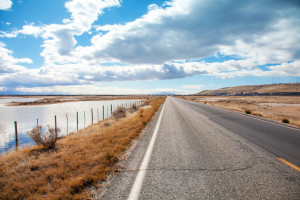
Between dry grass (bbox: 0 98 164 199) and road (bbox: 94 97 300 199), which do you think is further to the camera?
dry grass (bbox: 0 98 164 199)

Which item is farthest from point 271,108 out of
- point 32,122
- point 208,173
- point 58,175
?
point 32,122

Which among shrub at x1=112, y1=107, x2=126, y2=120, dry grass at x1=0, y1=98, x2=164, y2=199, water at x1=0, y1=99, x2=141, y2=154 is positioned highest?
dry grass at x1=0, y1=98, x2=164, y2=199

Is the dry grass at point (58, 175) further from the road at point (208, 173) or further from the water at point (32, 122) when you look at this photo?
the water at point (32, 122)

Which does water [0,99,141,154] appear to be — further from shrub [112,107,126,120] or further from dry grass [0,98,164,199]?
dry grass [0,98,164,199]

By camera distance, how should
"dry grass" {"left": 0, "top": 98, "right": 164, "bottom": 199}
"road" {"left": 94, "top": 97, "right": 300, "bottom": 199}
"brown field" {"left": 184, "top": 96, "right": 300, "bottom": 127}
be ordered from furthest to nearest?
"brown field" {"left": 184, "top": 96, "right": 300, "bottom": 127}, "dry grass" {"left": 0, "top": 98, "right": 164, "bottom": 199}, "road" {"left": 94, "top": 97, "right": 300, "bottom": 199}

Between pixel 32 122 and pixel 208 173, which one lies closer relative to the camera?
pixel 208 173

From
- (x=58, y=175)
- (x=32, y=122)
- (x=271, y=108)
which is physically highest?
(x=58, y=175)

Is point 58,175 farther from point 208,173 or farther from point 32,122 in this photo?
point 32,122

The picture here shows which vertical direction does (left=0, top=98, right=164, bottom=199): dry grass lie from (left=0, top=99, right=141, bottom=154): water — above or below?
above

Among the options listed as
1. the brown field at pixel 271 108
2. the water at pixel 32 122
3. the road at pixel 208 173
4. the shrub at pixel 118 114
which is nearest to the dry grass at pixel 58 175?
the road at pixel 208 173

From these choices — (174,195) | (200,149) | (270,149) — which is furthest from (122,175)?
(270,149)

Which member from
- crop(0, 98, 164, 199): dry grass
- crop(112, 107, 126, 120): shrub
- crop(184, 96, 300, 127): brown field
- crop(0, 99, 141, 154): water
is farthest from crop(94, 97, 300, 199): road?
crop(112, 107, 126, 120): shrub

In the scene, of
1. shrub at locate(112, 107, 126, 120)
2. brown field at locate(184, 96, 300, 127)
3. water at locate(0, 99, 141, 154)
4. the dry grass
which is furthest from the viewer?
shrub at locate(112, 107, 126, 120)

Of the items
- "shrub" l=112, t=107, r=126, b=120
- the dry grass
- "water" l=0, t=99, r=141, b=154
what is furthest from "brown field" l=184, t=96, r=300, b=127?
"water" l=0, t=99, r=141, b=154
